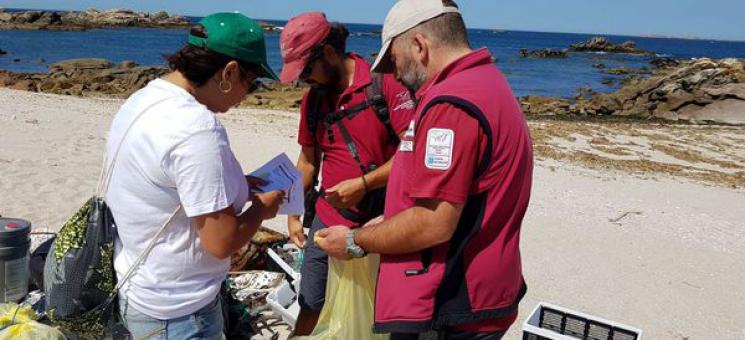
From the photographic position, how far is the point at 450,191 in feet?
6.03

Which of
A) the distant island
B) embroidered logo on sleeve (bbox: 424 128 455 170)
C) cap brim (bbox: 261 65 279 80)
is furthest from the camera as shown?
the distant island

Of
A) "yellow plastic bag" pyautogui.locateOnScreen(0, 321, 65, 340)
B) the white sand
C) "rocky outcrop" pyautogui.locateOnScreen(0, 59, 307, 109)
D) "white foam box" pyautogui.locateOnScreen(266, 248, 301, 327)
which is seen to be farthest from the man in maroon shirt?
"rocky outcrop" pyautogui.locateOnScreen(0, 59, 307, 109)

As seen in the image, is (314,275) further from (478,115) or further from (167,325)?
(478,115)

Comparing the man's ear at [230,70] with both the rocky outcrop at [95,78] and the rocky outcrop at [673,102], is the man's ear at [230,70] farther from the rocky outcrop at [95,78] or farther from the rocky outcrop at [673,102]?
the rocky outcrop at [673,102]

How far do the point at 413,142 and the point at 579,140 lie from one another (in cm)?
1316

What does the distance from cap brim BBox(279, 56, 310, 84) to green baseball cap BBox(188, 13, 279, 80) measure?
3.00ft

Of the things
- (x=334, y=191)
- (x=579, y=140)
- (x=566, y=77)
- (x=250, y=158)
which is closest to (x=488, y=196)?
(x=334, y=191)

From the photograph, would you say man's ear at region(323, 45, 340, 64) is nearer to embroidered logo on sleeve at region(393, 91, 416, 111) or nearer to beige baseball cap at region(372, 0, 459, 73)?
embroidered logo on sleeve at region(393, 91, 416, 111)

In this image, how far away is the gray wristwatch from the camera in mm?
2309

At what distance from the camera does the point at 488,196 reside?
193 cm

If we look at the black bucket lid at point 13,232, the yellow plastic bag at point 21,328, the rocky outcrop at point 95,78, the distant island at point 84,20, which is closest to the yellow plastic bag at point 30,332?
the yellow plastic bag at point 21,328

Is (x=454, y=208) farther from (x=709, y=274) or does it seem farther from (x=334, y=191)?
(x=709, y=274)

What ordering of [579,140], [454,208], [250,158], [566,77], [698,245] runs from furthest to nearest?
[566,77]
[579,140]
[250,158]
[698,245]
[454,208]

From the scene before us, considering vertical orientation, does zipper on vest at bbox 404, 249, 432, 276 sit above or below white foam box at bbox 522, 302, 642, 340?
above
